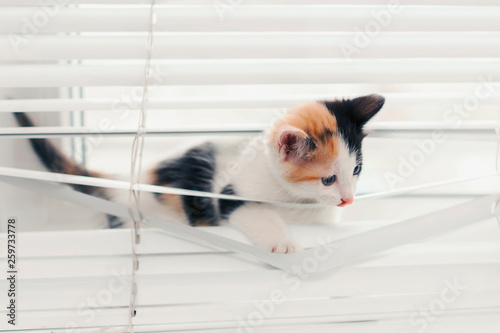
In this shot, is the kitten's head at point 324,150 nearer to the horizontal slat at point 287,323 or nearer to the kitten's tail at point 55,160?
the horizontal slat at point 287,323

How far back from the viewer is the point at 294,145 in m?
0.78

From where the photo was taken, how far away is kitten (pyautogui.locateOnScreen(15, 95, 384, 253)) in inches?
30.5

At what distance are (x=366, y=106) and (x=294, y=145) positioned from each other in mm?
170

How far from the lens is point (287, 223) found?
830 millimetres

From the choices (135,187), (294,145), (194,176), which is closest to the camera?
(135,187)

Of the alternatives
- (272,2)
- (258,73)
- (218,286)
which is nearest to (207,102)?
(258,73)

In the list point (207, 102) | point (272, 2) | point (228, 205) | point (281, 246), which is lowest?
point (281, 246)

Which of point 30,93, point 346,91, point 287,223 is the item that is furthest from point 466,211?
point 30,93

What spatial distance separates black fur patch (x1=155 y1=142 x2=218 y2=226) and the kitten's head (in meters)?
0.18

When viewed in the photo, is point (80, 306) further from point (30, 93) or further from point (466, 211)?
point (466, 211)

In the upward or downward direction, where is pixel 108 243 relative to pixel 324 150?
downward

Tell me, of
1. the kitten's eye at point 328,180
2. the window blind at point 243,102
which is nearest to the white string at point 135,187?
the window blind at point 243,102

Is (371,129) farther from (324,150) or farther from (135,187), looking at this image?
(135,187)

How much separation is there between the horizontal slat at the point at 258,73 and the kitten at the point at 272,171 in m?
0.09
